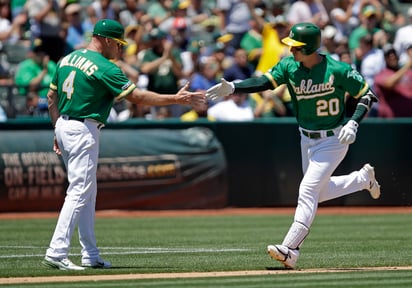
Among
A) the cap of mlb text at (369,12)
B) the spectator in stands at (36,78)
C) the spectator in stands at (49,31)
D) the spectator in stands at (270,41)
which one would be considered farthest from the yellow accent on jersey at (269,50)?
Result: the spectator in stands at (36,78)

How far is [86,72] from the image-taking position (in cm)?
943

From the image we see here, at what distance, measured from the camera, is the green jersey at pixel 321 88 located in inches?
380

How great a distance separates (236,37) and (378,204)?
17.2 feet

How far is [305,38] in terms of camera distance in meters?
9.57

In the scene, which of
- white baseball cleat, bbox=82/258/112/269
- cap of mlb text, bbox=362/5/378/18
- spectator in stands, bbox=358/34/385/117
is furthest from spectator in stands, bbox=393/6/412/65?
white baseball cleat, bbox=82/258/112/269

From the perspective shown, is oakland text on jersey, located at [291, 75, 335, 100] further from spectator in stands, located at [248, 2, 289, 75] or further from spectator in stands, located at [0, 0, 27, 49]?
spectator in stands, located at [0, 0, 27, 49]

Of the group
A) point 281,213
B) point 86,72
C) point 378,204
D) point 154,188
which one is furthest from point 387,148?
point 86,72

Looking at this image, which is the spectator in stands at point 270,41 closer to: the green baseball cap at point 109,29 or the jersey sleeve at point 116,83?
the green baseball cap at point 109,29

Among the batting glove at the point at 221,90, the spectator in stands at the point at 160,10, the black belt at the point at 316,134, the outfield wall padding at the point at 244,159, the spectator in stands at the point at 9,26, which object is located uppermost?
the batting glove at the point at 221,90

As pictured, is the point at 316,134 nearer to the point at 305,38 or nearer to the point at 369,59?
the point at 305,38

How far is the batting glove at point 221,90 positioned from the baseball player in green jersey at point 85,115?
341 mm

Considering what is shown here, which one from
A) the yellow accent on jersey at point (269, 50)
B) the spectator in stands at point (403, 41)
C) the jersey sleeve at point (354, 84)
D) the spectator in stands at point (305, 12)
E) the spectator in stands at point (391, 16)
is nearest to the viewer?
the jersey sleeve at point (354, 84)

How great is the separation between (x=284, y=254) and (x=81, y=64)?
8.43 feet

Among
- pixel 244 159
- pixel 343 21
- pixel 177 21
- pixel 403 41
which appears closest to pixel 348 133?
pixel 244 159
